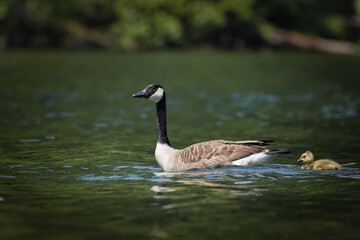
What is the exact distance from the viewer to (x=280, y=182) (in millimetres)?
12633

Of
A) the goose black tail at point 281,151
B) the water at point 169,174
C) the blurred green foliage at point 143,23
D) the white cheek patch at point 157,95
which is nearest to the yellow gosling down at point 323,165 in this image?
the water at point 169,174

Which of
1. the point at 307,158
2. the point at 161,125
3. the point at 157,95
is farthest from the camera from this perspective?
the point at 161,125

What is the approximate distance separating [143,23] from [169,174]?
75.3 m

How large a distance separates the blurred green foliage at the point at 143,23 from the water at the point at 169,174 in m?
45.6

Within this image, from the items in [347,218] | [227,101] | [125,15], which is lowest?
[347,218]

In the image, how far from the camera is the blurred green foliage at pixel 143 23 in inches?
3273

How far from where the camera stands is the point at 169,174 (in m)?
13.6

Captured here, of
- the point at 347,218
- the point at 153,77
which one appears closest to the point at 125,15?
the point at 153,77

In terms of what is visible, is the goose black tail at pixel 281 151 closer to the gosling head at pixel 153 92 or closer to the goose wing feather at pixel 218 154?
the goose wing feather at pixel 218 154

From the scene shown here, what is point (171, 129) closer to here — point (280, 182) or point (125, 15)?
point (280, 182)

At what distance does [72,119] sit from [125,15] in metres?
64.9

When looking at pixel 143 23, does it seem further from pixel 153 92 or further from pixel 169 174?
pixel 169 174

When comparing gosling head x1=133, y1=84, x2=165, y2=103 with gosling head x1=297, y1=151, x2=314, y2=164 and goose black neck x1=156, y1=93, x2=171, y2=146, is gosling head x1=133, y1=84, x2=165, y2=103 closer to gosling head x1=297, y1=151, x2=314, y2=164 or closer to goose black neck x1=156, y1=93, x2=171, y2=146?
goose black neck x1=156, y1=93, x2=171, y2=146

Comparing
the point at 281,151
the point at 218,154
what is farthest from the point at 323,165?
the point at 218,154
